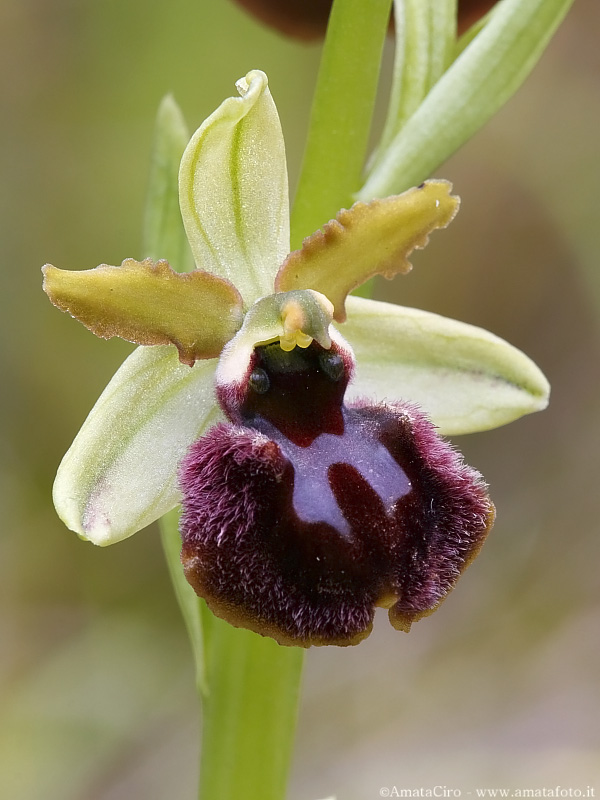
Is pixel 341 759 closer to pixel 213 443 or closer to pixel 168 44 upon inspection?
pixel 213 443

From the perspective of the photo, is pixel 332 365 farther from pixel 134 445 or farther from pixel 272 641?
pixel 272 641

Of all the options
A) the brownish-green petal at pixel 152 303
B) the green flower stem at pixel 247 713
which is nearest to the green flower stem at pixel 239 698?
the green flower stem at pixel 247 713

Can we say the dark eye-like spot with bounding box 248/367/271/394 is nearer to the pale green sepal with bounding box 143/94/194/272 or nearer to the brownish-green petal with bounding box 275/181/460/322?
the brownish-green petal with bounding box 275/181/460/322

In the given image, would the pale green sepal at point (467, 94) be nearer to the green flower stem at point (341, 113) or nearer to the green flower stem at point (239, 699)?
the green flower stem at point (341, 113)

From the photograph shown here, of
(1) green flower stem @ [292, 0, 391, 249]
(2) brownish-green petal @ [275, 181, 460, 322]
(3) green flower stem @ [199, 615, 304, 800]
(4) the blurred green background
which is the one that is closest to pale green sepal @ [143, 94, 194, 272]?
(1) green flower stem @ [292, 0, 391, 249]

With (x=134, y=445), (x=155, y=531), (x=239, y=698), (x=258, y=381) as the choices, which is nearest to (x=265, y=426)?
(x=258, y=381)

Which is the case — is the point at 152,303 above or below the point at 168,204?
below
